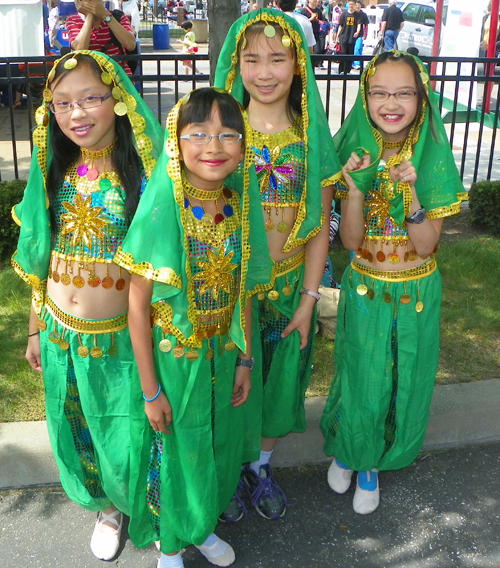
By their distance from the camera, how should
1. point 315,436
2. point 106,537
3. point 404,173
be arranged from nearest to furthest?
point 404,173 < point 106,537 < point 315,436

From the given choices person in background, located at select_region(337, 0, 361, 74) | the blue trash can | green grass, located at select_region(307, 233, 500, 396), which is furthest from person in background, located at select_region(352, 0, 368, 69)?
green grass, located at select_region(307, 233, 500, 396)

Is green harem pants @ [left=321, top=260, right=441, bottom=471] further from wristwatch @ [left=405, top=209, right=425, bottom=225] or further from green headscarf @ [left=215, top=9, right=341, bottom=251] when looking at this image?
green headscarf @ [left=215, top=9, right=341, bottom=251]

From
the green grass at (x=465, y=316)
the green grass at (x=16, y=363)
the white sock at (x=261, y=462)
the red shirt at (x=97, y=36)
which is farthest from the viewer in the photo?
the red shirt at (x=97, y=36)

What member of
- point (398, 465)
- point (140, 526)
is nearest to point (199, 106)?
point (140, 526)

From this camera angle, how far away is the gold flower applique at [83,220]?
2287mm

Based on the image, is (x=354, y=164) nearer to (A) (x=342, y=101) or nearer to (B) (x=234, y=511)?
(B) (x=234, y=511)

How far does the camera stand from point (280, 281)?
2.68 metres

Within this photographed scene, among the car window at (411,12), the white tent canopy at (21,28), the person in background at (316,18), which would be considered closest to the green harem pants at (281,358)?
the white tent canopy at (21,28)

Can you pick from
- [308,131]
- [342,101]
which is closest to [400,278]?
[308,131]

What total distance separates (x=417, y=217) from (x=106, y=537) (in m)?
1.77

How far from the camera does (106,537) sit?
267 centimetres

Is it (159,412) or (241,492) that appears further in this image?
(241,492)

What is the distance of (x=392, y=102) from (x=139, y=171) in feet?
3.21

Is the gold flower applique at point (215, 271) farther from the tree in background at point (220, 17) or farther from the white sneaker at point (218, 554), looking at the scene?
the tree in background at point (220, 17)
